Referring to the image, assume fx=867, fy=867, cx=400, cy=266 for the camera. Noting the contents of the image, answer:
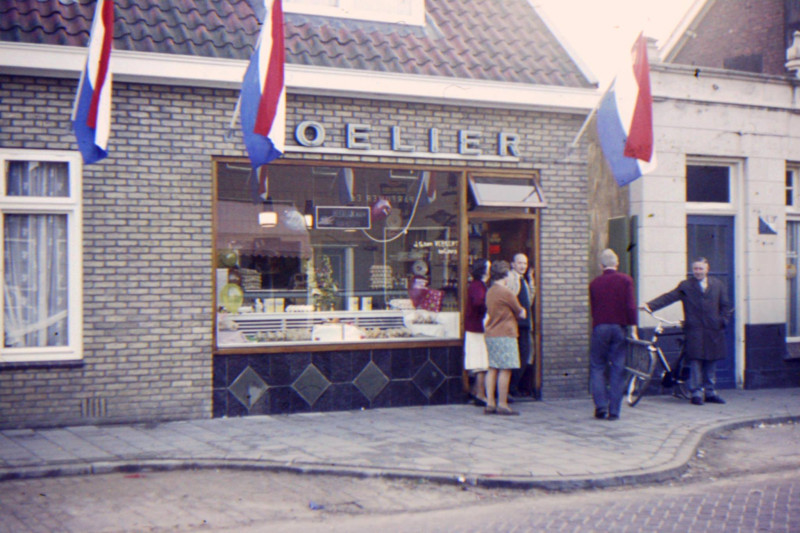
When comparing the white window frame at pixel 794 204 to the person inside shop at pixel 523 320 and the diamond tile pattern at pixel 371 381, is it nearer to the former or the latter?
the person inside shop at pixel 523 320

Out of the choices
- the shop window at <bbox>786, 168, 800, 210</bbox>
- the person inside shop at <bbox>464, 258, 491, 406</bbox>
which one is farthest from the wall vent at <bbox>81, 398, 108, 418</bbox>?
the shop window at <bbox>786, 168, 800, 210</bbox>

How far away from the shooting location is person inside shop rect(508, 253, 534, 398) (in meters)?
10.7

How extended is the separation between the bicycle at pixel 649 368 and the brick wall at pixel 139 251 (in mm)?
4512

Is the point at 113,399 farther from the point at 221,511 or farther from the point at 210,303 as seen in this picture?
the point at 221,511

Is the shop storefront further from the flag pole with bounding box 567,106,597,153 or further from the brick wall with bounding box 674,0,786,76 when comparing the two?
the brick wall with bounding box 674,0,786,76

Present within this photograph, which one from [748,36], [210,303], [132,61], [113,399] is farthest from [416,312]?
[748,36]

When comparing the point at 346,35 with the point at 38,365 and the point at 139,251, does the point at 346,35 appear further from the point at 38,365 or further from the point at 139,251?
the point at 38,365

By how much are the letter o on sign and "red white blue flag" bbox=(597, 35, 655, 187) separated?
329 cm

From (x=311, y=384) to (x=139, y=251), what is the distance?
247 cm

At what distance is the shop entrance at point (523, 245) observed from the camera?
36.9 feet

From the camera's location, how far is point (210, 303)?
968 centimetres

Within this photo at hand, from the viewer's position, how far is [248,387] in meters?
9.84

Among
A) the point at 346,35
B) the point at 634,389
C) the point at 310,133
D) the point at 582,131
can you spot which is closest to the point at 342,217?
the point at 310,133

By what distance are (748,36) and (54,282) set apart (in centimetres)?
1299
